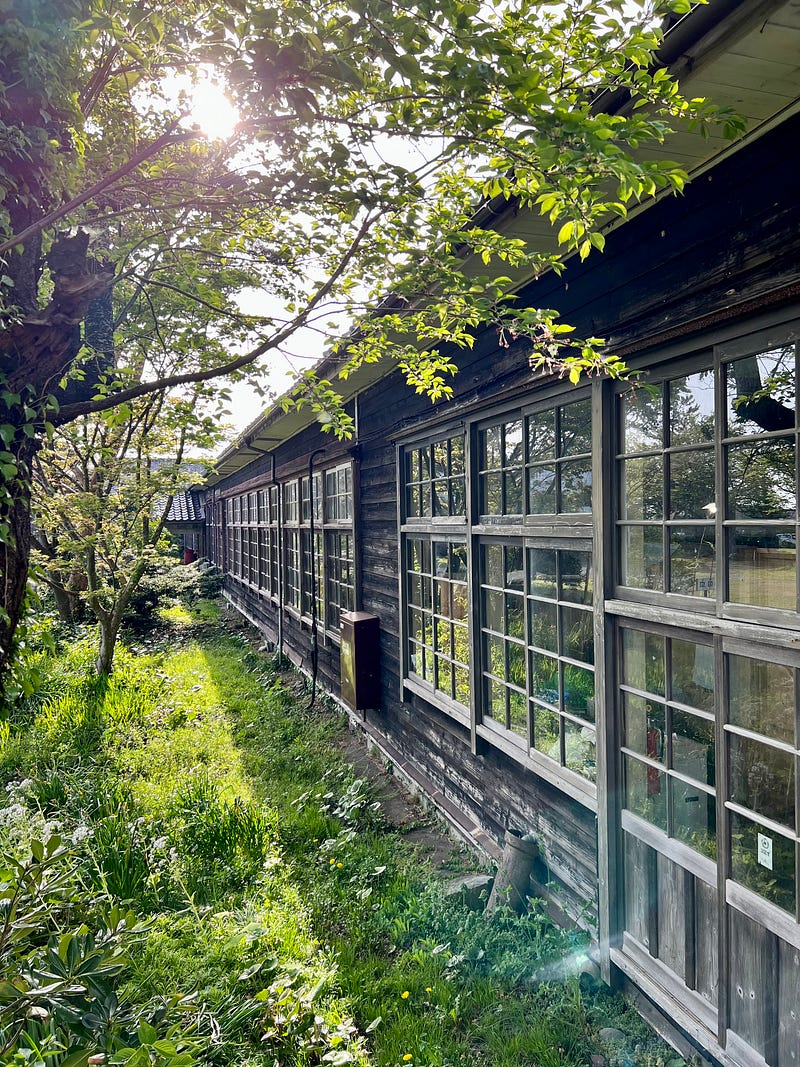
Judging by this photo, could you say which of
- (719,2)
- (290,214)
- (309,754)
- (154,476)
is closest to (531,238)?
(719,2)

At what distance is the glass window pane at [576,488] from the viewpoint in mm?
2812

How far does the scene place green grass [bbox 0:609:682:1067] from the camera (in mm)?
2529

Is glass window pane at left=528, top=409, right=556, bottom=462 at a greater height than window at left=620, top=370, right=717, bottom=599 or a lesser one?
greater

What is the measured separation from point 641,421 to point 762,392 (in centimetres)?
57

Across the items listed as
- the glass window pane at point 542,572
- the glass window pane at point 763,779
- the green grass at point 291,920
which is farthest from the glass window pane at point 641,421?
the green grass at point 291,920

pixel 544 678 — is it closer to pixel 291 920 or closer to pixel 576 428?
pixel 576 428

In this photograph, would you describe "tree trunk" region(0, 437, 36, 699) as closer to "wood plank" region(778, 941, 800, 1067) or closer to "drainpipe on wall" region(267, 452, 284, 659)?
"wood plank" region(778, 941, 800, 1067)

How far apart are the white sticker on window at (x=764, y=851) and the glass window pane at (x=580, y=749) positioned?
2.91 ft

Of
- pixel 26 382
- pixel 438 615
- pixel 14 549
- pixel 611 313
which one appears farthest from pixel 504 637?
pixel 26 382

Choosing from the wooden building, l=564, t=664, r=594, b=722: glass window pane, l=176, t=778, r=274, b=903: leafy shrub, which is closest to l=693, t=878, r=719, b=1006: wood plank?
the wooden building

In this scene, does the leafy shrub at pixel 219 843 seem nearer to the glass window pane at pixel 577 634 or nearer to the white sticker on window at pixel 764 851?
the glass window pane at pixel 577 634

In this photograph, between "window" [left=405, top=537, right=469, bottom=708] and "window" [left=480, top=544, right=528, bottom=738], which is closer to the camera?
"window" [left=480, top=544, right=528, bottom=738]

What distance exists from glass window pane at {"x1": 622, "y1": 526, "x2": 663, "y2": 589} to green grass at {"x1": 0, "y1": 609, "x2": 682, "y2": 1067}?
1769mm

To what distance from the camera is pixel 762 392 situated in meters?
1.95
